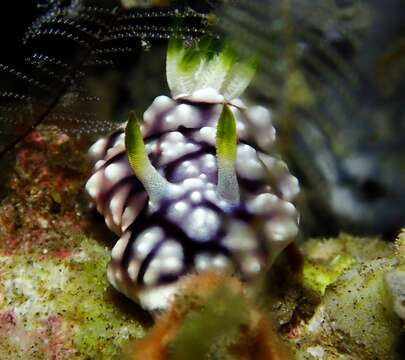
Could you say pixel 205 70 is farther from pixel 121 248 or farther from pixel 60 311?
pixel 60 311

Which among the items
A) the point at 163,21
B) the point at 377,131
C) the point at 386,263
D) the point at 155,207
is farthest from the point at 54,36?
the point at 377,131

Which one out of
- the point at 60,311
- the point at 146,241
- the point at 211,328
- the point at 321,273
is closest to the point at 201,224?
the point at 146,241

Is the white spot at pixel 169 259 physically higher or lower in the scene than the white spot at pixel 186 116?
lower

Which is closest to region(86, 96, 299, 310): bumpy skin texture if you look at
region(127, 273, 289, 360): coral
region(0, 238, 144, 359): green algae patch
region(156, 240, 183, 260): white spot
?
region(156, 240, 183, 260): white spot

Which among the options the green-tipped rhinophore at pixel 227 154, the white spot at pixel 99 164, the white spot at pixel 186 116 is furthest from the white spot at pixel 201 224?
the white spot at pixel 99 164

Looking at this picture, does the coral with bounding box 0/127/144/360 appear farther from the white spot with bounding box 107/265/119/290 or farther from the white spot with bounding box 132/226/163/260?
the white spot with bounding box 132/226/163/260

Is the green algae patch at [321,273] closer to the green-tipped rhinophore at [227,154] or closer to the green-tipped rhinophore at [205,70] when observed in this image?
the green-tipped rhinophore at [227,154]
